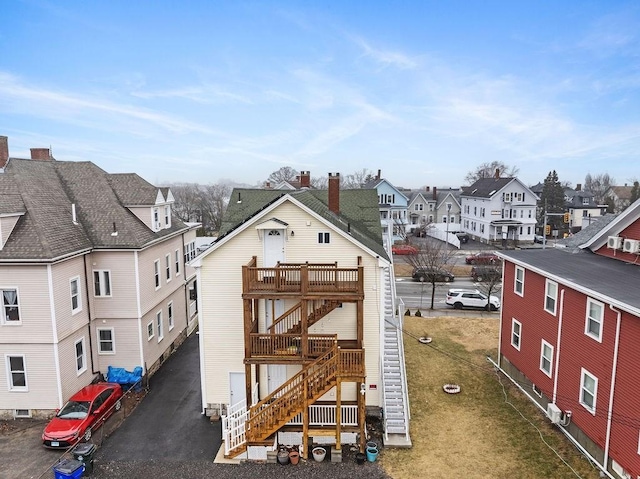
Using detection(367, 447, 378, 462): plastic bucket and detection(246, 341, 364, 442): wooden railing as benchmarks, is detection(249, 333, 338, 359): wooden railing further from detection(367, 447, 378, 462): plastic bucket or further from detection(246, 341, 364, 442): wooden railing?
detection(367, 447, 378, 462): plastic bucket

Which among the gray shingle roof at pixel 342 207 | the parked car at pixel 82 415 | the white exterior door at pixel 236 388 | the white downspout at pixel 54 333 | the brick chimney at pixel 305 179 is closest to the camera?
the parked car at pixel 82 415

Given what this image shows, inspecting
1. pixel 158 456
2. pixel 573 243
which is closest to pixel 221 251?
pixel 158 456

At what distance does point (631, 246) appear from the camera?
1798cm

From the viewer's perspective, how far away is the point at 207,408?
18.7 m

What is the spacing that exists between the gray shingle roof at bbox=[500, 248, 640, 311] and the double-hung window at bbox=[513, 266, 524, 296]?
0.56m

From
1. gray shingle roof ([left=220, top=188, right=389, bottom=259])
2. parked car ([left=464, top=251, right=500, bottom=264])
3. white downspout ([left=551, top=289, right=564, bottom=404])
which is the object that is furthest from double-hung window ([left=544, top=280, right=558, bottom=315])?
parked car ([left=464, top=251, right=500, bottom=264])

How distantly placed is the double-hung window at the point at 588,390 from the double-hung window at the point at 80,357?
67.5ft

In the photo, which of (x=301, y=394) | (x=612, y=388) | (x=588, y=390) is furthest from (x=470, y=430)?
(x=301, y=394)

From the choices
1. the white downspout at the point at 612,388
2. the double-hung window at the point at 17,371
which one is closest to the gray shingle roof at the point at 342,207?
the double-hung window at the point at 17,371

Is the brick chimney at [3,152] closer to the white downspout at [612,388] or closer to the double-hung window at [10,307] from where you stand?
the double-hung window at [10,307]

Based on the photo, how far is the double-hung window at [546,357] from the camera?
17.8 meters

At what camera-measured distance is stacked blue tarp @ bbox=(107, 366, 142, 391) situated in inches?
820

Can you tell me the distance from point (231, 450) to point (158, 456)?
270 cm

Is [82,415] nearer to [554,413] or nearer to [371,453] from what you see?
[371,453]
